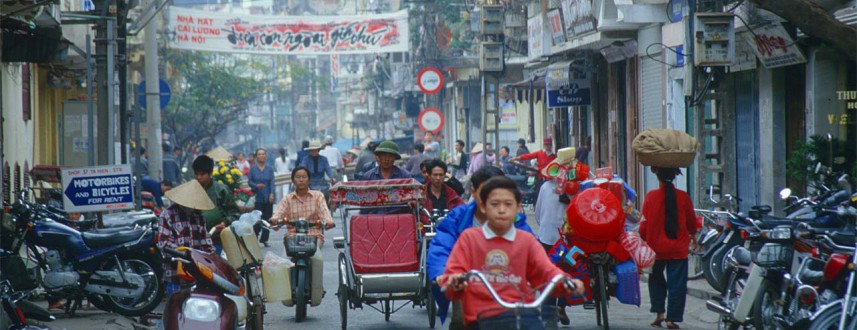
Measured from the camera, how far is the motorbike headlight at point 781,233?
28.5ft

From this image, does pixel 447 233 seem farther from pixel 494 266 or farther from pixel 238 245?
pixel 238 245

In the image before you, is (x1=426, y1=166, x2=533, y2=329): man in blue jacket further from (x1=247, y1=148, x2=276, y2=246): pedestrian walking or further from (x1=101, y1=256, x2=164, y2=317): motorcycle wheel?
(x1=247, y1=148, x2=276, y2=246): pedestrian walking

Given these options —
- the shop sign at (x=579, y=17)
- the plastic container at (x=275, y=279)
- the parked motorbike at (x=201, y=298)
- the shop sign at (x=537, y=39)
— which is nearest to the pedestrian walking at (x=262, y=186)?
the shop sign at (x=579, y=17)

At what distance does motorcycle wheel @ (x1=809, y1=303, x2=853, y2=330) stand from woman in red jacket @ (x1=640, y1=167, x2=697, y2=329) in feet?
10.3

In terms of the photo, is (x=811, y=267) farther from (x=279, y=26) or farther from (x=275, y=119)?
(x=275, y=119)

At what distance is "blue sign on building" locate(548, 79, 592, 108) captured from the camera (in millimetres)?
27766

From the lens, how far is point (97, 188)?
1344 cm

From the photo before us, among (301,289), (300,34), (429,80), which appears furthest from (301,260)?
(429,80)

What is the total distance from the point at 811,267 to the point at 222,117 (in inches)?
1852

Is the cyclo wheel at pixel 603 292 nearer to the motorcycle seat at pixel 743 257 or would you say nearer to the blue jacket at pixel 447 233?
the motorcycle seat at pixel 743 257

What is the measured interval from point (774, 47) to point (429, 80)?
18.7m

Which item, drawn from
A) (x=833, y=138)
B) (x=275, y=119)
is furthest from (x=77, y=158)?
(x=275, y=119)

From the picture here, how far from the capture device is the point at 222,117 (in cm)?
5391

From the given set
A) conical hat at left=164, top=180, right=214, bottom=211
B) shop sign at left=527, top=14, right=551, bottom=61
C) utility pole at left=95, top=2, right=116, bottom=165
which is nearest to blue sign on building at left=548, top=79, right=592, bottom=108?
shop sign at left=527, top=14, right=551, bottom=61
